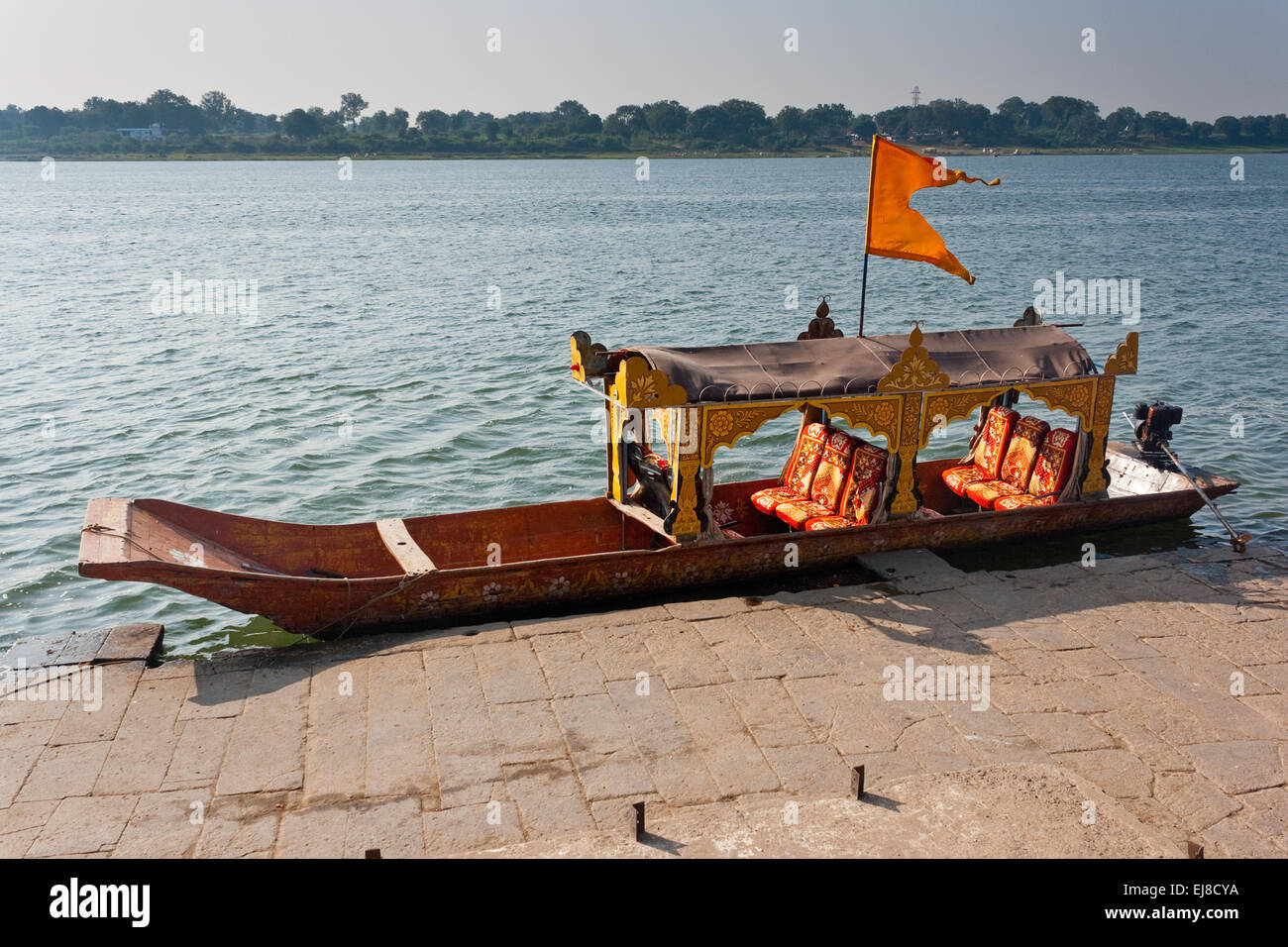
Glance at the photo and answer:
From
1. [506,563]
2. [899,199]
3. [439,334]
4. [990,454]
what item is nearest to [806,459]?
[990,454]

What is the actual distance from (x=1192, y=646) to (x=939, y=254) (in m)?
5.34

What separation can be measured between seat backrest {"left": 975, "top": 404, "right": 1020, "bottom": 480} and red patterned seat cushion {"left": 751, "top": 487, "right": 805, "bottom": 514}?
2810 mm

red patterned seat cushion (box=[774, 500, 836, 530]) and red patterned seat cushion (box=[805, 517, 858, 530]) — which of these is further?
red patterned seat cushion (box=[774, 500, 836, 530])

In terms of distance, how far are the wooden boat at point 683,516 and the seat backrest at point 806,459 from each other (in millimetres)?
82

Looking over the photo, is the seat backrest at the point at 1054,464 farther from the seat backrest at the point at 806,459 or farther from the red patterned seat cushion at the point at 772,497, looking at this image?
the red patterned seat cushion at the point at 772,497

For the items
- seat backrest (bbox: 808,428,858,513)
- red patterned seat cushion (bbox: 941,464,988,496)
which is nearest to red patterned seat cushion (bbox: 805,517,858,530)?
seat backrest (bbox: 808,428,858,513)

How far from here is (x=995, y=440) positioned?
14.5 meters

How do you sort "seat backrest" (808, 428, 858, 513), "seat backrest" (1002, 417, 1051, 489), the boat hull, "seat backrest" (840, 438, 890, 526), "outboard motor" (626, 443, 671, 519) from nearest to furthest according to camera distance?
the boat hull
"outboard motor" (626, 443, 671, 519)
"seat backrest" (840, 438, 890, 526)
"seat backrest" (808, 428, 858, 513)
"seat backrest" (1002, 417, 1051, 489)

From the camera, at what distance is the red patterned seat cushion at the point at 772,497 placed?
13477 millimetres

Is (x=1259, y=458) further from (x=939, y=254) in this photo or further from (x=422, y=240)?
(x=422, y=240)

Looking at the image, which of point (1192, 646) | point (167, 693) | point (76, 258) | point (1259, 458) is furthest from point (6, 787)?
point (76, 258)

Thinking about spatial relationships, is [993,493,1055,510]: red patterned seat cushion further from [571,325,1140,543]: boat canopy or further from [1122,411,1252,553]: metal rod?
[1122,411,1252,553]: metal rod

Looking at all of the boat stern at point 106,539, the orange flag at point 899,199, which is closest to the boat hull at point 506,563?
the boat stern at point 106,539

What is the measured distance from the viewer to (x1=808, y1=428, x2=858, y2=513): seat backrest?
13.1 metres
